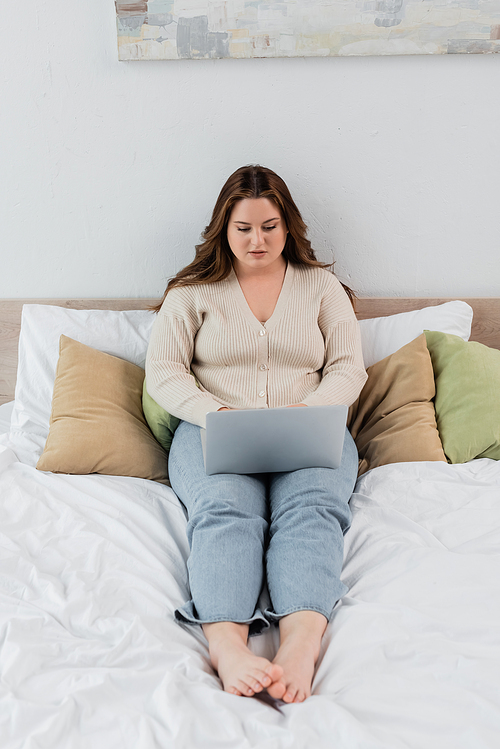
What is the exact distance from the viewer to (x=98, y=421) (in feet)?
4.82

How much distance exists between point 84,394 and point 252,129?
0.95 meters

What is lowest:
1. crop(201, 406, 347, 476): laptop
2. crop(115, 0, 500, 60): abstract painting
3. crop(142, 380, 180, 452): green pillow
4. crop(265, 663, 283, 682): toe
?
crop(265, 663, 283, 682): toe

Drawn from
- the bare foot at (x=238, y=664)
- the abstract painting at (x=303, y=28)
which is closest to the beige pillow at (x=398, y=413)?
the bare foot at (x=238, y=664)

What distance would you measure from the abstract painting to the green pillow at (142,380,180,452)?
1027mm

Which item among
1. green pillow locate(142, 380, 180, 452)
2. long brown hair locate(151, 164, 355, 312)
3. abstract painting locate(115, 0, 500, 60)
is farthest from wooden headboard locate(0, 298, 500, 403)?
abstract painting locate(115, 0, 500, 60)

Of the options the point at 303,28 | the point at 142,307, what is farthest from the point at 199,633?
the point at 303,28

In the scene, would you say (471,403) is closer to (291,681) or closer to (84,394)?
(291,681)

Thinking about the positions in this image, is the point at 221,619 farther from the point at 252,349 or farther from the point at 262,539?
the point at 252,349

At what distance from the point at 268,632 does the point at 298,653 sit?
0.14 m

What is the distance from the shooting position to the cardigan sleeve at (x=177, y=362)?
1393 millimetres

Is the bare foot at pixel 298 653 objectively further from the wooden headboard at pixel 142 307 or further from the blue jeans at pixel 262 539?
the wooden headboard at pixel 142 307

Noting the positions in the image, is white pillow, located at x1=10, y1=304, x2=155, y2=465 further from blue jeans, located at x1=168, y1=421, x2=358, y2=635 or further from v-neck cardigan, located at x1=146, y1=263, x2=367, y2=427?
blue jeans, located at x1=168, y1=421, x2=358, y2=635

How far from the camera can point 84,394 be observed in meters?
1.52

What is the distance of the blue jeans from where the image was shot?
966 millimetres
